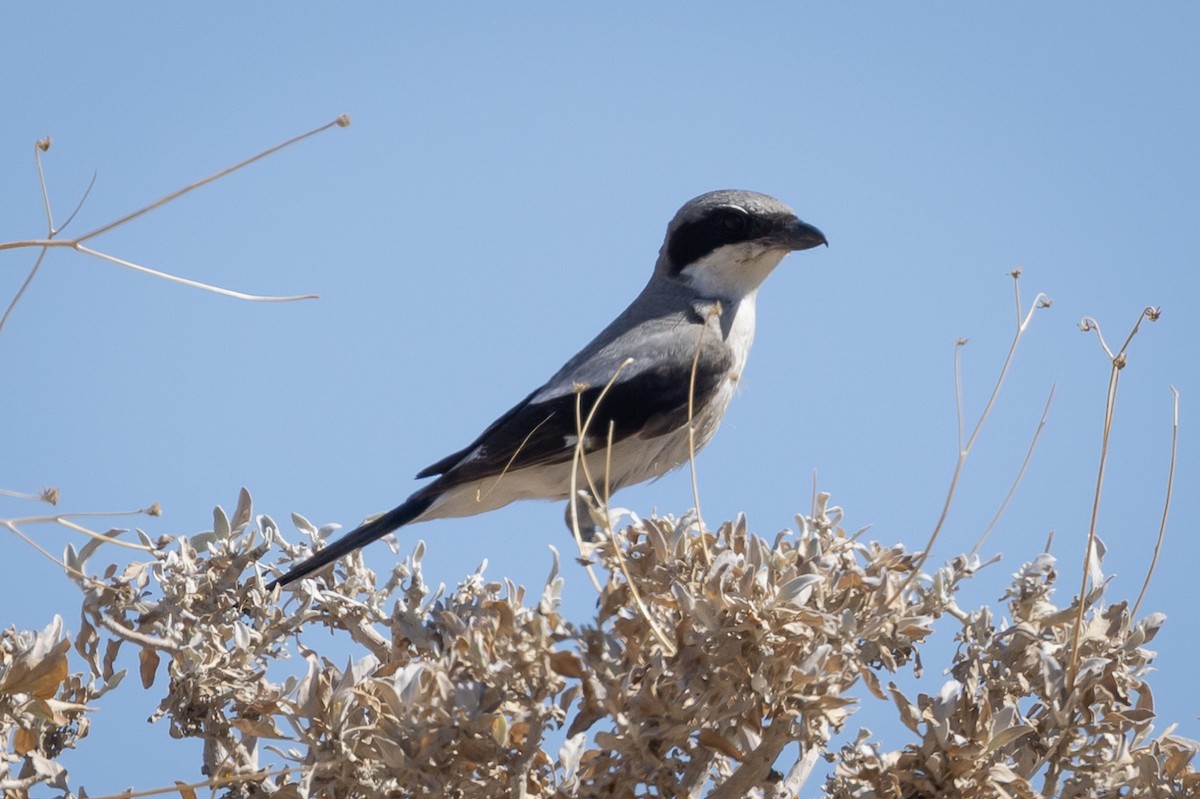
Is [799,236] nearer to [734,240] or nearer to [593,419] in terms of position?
[734,240]

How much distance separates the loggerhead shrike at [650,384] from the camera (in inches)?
192

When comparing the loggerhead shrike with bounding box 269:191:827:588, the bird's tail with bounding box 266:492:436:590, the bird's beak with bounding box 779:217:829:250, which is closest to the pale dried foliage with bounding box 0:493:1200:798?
the bird's tail with bounding box 266:492:436:590

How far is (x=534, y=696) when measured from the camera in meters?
2.40

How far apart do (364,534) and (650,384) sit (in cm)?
147

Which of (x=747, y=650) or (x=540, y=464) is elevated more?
(x=540, y=464)

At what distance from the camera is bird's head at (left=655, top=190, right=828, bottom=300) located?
5.57 m

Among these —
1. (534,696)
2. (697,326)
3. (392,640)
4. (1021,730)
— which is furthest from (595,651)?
(697,326)

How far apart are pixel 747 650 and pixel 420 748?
0.61 m

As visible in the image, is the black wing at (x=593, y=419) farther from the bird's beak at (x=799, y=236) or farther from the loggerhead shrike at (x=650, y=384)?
the bird's beak at (x=799, y=236)

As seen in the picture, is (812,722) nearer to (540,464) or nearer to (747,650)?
(747,650)

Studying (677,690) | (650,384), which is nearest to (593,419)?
(650,384)

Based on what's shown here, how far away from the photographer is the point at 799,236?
550cm

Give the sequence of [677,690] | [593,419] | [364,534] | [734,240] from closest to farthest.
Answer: [677,690], [364,534], [593,419], [734,240]

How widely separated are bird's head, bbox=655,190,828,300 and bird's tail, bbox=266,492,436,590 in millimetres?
1675
